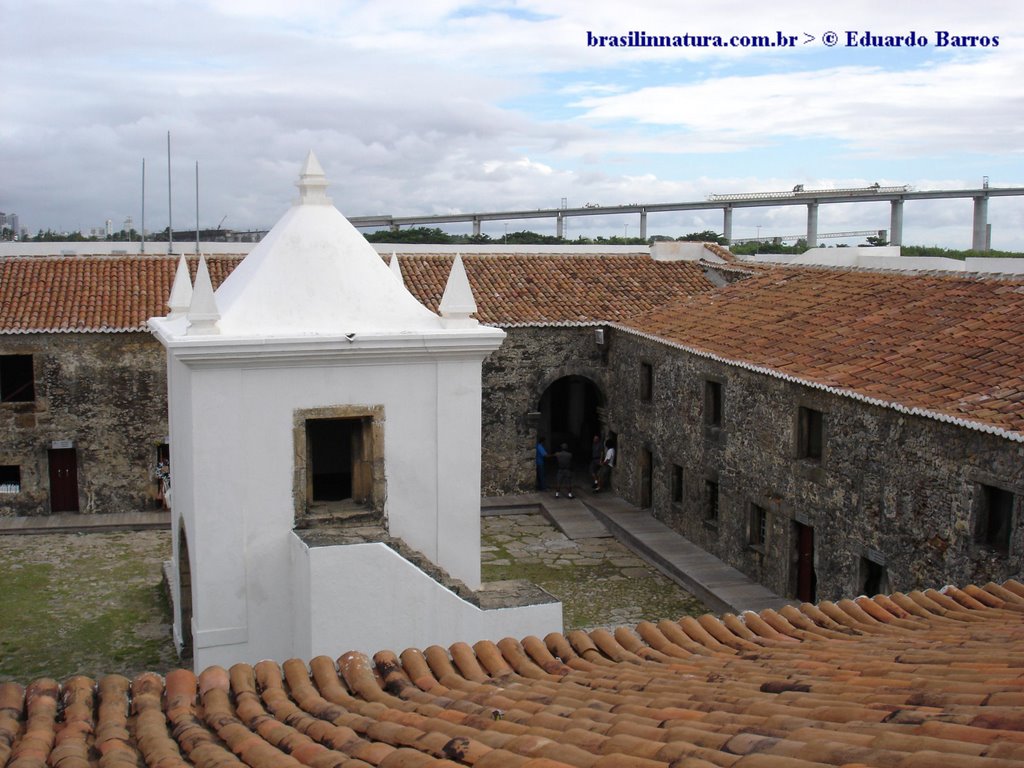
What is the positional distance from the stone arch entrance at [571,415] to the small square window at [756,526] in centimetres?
971

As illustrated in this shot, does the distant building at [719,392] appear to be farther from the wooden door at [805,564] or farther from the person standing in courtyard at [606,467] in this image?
the person standing in courtyard at [606,467]

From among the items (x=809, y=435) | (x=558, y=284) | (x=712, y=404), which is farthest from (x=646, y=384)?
(x=809, y=435)

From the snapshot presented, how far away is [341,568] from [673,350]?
11.9m

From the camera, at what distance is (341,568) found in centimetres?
982

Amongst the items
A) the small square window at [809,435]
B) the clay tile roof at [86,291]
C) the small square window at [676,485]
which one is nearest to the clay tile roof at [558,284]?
the small square window at [676,485]

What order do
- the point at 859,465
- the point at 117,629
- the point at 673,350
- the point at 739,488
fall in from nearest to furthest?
the point at 859,465 < the point at 117,629 < the point at 739,488 < the point at 673,350

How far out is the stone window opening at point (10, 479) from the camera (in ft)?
72.9

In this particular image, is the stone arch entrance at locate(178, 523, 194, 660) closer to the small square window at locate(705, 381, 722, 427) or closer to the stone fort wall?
the stone fort wall

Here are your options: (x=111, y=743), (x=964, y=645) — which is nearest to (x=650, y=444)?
(x=964, y=645)

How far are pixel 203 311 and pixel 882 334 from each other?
9.87 m

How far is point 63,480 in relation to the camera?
886 inches

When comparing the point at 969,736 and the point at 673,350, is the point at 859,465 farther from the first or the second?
the point at 969,736

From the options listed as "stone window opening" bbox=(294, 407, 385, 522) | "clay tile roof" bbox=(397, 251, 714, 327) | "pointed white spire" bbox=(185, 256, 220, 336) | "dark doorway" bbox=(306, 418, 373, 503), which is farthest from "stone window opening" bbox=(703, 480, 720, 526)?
"pointed white spire" bbox=(185, 256, 220, 336)

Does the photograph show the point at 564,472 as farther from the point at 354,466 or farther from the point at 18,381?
the point at 354,466
